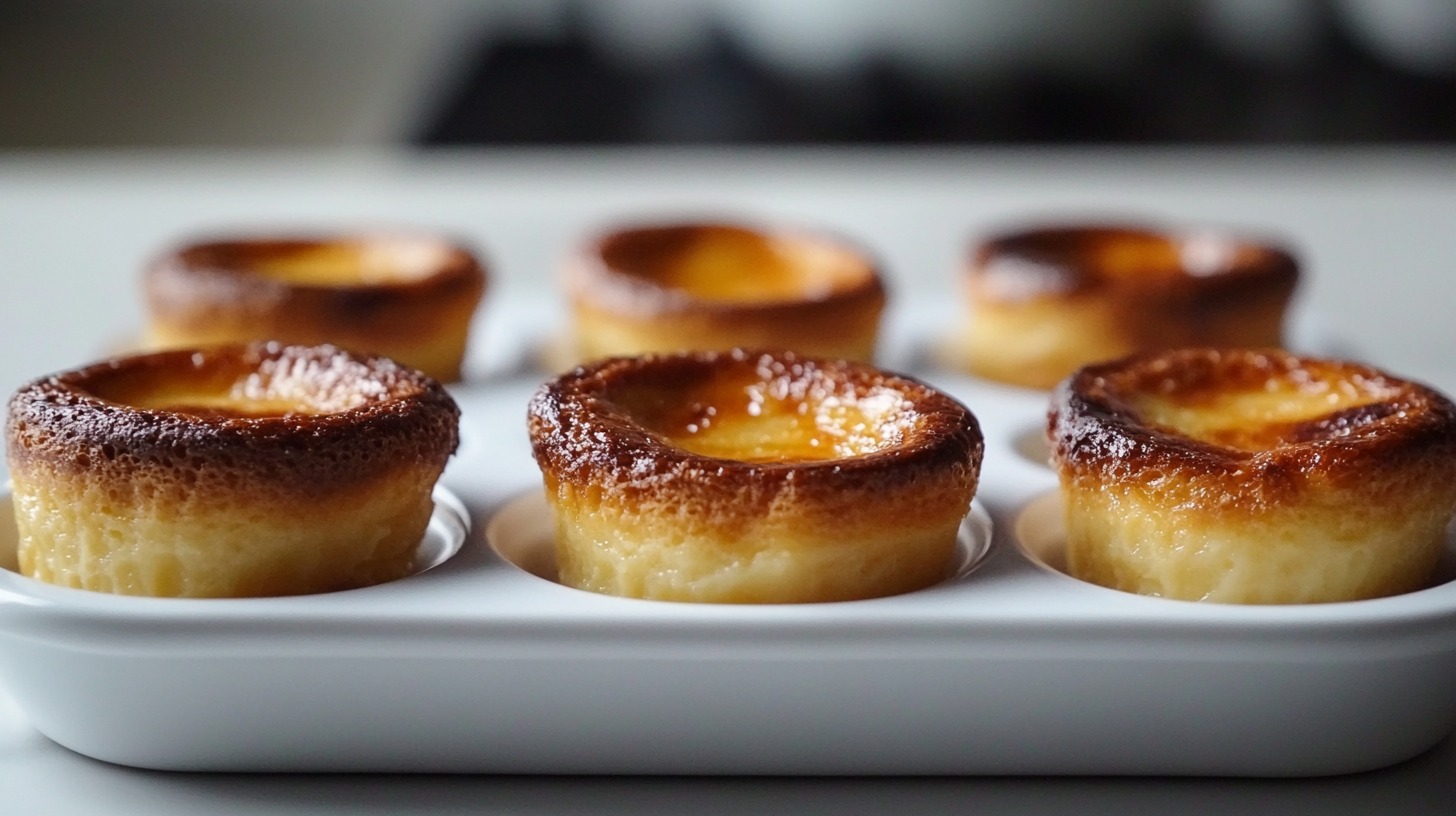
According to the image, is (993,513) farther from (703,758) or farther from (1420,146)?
(1420,146)

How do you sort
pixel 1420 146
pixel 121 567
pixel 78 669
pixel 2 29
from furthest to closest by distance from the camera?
pixel 2 29 → pixel 1420 146 → pixel 121 567 → pixel 78 669

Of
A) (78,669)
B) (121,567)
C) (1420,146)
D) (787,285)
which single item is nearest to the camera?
(78,669)

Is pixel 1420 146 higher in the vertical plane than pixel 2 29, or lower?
lower

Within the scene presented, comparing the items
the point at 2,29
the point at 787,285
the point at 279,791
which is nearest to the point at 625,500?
the point at 279,791

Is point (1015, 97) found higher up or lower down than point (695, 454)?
lower down

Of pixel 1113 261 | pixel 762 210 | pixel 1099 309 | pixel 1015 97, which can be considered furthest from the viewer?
pixel 1015 97

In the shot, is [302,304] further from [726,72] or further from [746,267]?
[726,72]

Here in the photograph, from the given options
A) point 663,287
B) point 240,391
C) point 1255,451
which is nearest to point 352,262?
point 663,287

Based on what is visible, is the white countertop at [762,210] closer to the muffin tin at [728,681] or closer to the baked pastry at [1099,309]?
the baked pastry at [1099,309]
